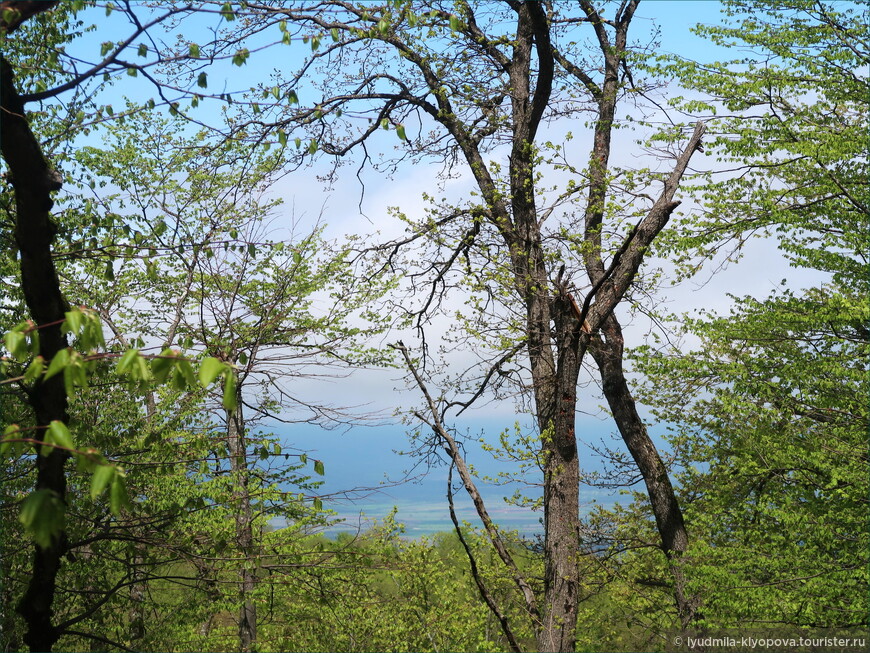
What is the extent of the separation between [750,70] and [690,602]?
8398 mm

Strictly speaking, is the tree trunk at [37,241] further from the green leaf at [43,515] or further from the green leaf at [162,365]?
the green leaf at [43,515]

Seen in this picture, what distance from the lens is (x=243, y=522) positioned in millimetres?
7926

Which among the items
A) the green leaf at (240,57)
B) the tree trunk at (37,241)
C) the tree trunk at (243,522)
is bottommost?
the tree trunk at (243,522)

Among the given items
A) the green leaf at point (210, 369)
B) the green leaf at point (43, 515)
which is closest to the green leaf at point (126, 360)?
the green leaf at point (210, 369)

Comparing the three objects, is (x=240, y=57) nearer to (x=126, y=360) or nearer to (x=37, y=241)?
(x=37, y=241)

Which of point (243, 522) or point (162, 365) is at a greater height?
point (162, 365)

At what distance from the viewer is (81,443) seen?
211 inches

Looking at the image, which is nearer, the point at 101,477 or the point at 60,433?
the point at 101,477

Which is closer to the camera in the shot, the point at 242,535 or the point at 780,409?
the point at 242,535

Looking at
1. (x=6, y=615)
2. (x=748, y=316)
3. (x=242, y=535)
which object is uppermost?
(x=748, y=316)

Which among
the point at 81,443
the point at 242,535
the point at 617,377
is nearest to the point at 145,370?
the point at 81,443

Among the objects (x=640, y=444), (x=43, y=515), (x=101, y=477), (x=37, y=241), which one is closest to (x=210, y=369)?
(x=101, y=477)

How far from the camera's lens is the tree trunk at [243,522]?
20.4 ft

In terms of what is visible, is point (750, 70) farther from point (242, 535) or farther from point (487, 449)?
point (242, 535)
